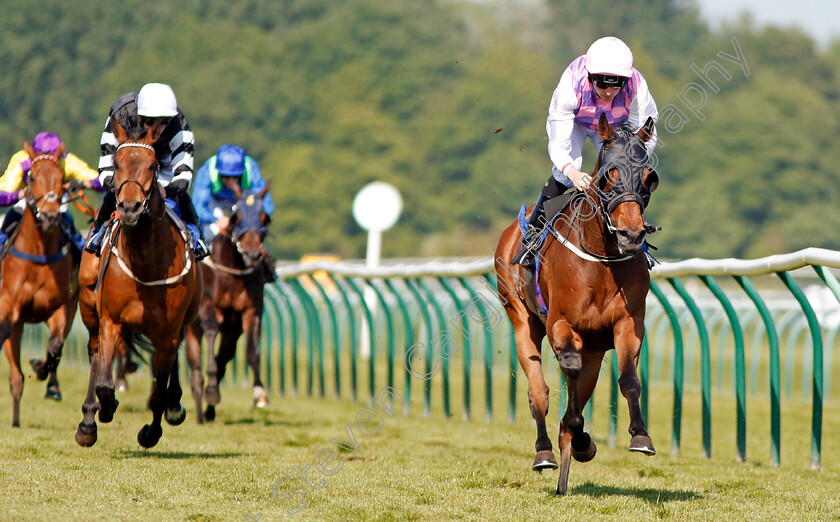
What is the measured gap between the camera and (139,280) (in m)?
6.65

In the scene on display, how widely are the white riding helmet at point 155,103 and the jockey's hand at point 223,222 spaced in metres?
3.21

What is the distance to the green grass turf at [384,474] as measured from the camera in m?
5.36

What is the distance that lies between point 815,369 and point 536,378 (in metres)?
1.74

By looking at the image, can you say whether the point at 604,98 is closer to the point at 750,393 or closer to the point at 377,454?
the point at 377,454

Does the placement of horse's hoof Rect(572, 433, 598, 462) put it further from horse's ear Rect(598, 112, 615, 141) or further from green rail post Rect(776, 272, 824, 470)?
green rail post Rect(776, 272, 824, 470)

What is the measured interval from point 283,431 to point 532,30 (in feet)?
215

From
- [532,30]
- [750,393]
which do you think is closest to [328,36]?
[532,30]

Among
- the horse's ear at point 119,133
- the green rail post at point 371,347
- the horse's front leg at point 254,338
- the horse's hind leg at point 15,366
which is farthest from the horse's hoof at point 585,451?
the green rail post at point 371,347

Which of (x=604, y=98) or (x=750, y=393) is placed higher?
(x=604, y=98)

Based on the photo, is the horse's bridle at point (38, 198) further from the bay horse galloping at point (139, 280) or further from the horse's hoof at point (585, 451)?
the horse's hoof at point (585, 451)

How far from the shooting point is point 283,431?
343 inches

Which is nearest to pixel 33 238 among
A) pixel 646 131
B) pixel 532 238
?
pixel 532 238

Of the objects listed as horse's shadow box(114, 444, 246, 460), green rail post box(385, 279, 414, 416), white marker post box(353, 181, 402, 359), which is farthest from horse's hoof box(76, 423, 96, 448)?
white marker post box(353, 181, 402, 359)

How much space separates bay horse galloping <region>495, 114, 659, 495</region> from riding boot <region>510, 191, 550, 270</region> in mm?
151
